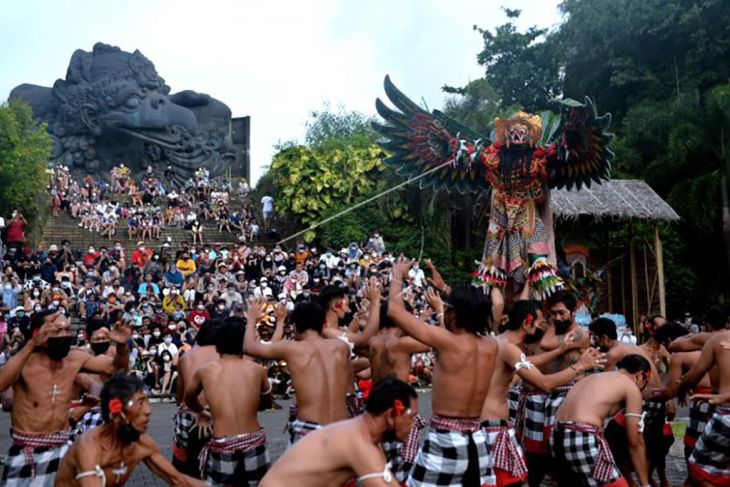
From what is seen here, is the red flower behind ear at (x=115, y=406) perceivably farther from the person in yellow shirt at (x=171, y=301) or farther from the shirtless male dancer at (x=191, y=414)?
the person in yellow shirt at (x=171, y=301)

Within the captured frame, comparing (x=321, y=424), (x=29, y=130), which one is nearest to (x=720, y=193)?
(x=29, y=130)


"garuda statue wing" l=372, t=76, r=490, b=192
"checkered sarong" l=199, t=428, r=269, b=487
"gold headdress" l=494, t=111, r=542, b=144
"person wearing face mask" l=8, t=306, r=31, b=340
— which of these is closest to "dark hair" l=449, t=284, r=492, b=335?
"checkered sarong" l=199, t=428, r=269, b=487

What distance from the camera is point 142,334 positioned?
17844mm

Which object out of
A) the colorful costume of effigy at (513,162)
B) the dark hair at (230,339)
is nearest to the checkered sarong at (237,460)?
the dark hair at (230,339)

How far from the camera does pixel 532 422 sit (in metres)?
7.83

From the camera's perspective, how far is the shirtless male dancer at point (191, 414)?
7293 millimetres

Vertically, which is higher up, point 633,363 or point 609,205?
point 609,205

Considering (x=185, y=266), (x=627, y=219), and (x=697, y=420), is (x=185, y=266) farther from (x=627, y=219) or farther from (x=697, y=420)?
(x=697, y=420)

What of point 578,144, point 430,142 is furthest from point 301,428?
point 430,142

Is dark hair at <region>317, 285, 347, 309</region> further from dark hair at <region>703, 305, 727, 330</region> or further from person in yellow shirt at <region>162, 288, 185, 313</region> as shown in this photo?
person in yellow shirt at <region>162, 288, 185, 313</region>

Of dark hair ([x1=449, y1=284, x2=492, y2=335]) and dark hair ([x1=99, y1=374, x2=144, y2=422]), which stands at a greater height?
dark hair ([x1=449, y1=284, x2=492, y2=335])

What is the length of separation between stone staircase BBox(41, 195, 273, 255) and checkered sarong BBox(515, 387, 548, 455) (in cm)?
1915

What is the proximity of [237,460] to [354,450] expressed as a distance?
224cm

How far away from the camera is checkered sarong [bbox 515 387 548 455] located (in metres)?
7.79
